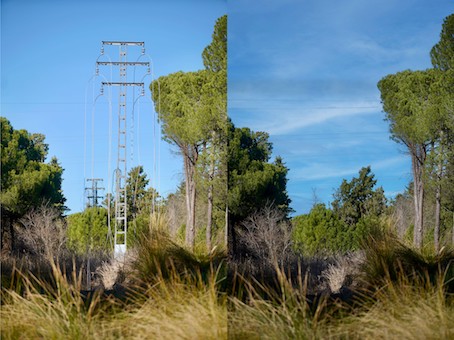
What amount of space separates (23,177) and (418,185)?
13.7 ft

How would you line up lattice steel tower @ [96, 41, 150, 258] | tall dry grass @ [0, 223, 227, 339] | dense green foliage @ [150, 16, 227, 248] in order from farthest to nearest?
lattice steel tower @ [96, 41, 150, 258], dense green foliage @ [150, 16, 227, 248], tall dry grass @ [0, 223, 227, 339]

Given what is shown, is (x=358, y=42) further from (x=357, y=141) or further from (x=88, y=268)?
(x=88, y=268)

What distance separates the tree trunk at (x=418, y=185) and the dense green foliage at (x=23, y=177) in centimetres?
393

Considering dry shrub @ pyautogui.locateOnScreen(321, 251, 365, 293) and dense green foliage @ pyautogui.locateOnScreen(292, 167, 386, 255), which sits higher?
dense green foliage @ pyautogui.locateOnScreen(292, 167, 386, 255)

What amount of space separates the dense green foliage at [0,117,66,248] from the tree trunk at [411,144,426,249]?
12.9 feet

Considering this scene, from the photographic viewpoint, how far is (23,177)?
684cm

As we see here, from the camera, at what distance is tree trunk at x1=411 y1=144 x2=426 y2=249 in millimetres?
5480

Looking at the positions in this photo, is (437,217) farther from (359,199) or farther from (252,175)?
(252,175)

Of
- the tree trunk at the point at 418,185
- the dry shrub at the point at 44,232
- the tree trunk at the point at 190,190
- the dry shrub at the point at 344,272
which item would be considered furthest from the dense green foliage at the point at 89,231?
the tree trunk at the point at 418,185

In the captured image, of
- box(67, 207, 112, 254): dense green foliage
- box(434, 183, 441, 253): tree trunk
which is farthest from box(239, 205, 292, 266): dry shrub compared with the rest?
box(67, 207, 112, 254): dense green foliage

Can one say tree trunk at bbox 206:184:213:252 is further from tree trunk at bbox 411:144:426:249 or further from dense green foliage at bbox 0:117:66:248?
dense green foliage at bbox 0:117:66:248

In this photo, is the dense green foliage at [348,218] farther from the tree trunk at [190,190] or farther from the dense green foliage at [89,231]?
the dense green foliage at [89,231]

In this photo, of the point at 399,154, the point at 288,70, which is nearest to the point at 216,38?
the point at 288,70

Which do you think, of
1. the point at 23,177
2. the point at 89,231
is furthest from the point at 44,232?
the point at 23,177
